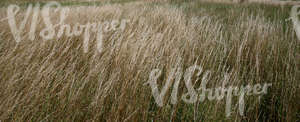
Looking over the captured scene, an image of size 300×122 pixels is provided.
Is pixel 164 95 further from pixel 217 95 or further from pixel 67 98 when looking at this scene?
pixel 67 98

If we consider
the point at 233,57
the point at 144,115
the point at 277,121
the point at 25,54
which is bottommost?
the point at 277,121

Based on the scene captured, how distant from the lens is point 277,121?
1.04m

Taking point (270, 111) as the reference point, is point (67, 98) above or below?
above

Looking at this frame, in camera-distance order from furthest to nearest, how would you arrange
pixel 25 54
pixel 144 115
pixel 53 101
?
pixel 25 54 < pixel 53 101 < pixel 144 115

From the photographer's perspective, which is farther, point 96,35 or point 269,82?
point 96,35

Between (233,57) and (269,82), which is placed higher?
(233,57)

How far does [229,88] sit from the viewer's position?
47.0 inches

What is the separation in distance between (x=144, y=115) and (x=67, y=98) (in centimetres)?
55

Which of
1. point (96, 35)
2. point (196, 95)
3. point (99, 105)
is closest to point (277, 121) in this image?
point (196, 95)

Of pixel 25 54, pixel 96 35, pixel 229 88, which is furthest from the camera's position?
pixel 96 35

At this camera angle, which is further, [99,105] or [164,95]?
[164,95]

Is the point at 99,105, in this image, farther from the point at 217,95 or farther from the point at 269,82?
the point at 269,82

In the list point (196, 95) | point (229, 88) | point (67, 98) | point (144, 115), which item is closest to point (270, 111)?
point (229, 88)

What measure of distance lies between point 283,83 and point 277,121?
1.26 feet
